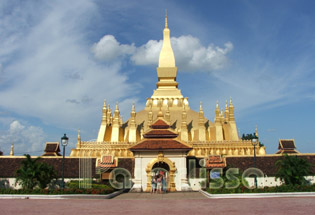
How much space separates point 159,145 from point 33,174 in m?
9.94

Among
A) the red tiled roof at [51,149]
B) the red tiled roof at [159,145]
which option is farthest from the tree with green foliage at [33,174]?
the red tiled roof at [51,149]

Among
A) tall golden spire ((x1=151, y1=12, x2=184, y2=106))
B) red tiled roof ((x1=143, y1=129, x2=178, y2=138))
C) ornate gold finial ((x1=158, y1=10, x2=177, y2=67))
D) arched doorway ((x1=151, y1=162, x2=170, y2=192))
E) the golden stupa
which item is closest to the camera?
arched doorway ((x1=151, y1=162, x2=170, y2=192))

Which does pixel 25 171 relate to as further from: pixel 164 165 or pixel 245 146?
pixel 245 146

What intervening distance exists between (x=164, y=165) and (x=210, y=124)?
19062 mm

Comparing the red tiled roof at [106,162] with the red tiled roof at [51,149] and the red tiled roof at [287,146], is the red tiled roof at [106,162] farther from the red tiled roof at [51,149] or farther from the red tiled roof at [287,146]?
the red tiled roof at [287,146]

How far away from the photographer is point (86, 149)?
144 feet

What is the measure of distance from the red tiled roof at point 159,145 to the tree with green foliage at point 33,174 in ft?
22.4

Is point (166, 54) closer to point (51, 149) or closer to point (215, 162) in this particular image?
point (51, 149)

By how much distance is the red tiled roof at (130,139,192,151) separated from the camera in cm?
2991

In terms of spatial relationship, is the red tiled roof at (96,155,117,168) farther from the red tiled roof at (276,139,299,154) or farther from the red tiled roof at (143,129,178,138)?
the red tiled roof at (276,139,299,154)

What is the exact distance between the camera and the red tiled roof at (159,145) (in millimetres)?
29906

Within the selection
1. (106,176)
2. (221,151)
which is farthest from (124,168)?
(221,151)

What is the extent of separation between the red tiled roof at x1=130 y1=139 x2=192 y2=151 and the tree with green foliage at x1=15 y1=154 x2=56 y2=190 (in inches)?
269

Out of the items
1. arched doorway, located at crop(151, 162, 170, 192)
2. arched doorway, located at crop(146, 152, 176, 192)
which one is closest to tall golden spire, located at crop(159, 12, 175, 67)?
arched doorway, located at crop(151, 162, 170, 192)
